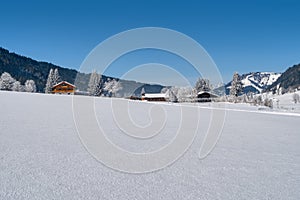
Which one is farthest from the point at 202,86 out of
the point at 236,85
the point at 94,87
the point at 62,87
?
the point at 62,87

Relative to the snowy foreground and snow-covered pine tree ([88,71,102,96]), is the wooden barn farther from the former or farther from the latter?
the snowy foreground

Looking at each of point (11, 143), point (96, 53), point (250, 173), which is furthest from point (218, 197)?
point (96, 53)

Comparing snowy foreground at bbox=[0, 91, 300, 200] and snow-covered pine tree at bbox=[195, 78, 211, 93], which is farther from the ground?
snow-covered pine tree at bbox=[195, 78, 211, 93]

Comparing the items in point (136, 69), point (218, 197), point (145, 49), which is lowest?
point (218, 197)

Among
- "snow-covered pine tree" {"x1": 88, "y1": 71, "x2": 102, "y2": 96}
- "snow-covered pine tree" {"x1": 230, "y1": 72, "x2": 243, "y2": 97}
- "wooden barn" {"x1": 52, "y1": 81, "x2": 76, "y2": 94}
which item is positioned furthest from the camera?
"snow-covered pine tree" {"x1": 88, "y1": 71, "x2": 102, "y2": 96}

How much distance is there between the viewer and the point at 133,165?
8.30 feet

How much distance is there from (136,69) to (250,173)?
16.5 feet

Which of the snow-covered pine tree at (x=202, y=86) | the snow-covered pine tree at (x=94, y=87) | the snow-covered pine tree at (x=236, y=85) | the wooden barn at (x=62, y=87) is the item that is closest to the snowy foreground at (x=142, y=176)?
the snow-covered pine tree at (x=236, y=85)

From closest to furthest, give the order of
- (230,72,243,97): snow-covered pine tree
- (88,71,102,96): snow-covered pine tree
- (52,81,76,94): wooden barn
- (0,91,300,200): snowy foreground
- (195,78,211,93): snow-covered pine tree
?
1. (0,91,300,200): snowy foreground
2. (230,72,243,97): snow-covered pine tree
3. (52,81,76,94): wooden barn
4. (88,71,102,96): snow-covered pine tree
5. (195,78,211,93): snow-covered pine tree

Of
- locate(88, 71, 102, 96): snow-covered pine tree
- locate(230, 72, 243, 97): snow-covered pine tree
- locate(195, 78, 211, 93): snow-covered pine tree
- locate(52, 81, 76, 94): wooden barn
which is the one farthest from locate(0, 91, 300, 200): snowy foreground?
locate(195, 78, 211, 93): snow-covered pine tree

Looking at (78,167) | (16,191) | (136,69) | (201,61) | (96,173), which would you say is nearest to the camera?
(16,191)

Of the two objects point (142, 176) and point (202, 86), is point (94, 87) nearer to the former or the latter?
point (202, 86)

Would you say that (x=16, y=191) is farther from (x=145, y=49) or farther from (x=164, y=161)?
(x=145, y=49)

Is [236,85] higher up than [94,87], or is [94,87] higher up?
[236,85]
